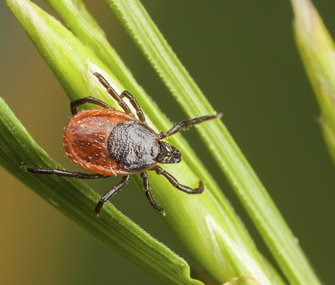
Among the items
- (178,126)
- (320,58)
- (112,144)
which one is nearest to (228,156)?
(178,126)

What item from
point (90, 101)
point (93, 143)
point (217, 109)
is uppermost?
point (90, 101)

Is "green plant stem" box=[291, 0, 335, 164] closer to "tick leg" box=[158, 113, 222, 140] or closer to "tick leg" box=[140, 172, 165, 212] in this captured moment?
"tick leg" box=[158, 113, 222, 140]

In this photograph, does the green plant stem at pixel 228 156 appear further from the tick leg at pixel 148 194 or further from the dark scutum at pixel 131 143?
the dark scutum at pixel 131 143

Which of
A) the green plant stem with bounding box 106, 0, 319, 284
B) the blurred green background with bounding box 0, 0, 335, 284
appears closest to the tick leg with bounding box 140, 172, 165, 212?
the green plant stem with bounding box 106, 0, 319, 284

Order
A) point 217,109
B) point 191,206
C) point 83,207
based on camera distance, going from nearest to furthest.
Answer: point 83,207 < point 191,206 < point 217,109

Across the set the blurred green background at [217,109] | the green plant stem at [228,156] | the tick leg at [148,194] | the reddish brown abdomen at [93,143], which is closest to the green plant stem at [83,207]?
the tick leg at [148,194]

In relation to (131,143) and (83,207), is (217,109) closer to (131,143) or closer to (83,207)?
(131,143)

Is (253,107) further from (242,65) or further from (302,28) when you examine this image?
(302,28)

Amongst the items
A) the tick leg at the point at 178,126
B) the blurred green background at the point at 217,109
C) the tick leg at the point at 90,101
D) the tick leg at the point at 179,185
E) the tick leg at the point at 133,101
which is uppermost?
the tick leg at the point at 90,101

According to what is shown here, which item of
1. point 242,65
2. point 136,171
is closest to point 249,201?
point 136,171
